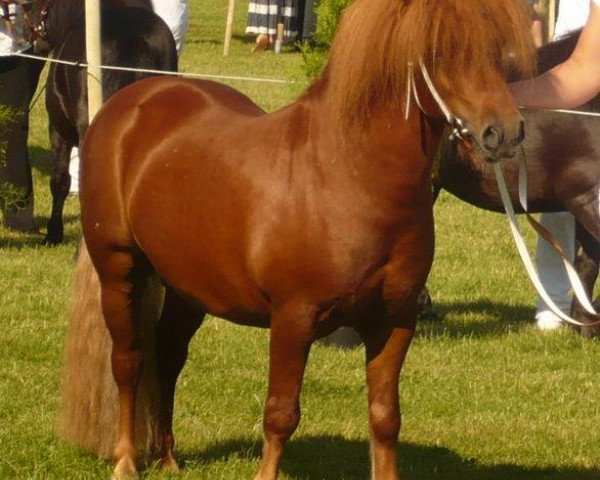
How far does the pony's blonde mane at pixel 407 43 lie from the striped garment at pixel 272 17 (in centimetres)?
2145

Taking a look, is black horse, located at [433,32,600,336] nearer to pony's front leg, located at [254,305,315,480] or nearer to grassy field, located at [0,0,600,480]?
grassy field, located at [0,0,600,480]

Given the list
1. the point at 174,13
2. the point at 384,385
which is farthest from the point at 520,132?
the point at 174,13

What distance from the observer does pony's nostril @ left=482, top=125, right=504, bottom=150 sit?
3.79m

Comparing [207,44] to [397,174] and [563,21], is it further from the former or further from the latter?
[397,174]

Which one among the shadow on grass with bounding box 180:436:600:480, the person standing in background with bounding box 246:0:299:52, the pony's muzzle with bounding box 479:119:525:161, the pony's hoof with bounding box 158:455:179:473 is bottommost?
the person standing in background with bounding box 246:0:299:52

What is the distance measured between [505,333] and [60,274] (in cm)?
305

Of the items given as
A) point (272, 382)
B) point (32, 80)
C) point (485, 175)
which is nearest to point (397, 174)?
point (272, 382)

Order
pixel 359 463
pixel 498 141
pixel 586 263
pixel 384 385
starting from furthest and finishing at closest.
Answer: pixel 586 263 → pixel 359 463 → pixel 384 385 → pixel 498 141

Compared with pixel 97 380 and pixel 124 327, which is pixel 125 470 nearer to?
pixel 97 380

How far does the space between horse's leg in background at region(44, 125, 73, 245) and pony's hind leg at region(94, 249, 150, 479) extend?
17.7 ft

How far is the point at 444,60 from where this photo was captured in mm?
3934

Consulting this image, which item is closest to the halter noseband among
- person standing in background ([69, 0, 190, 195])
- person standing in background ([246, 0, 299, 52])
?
person standing in background ([69, 0, 190, 195])

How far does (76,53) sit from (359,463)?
5.35 metres

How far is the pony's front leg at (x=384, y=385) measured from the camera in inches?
174
